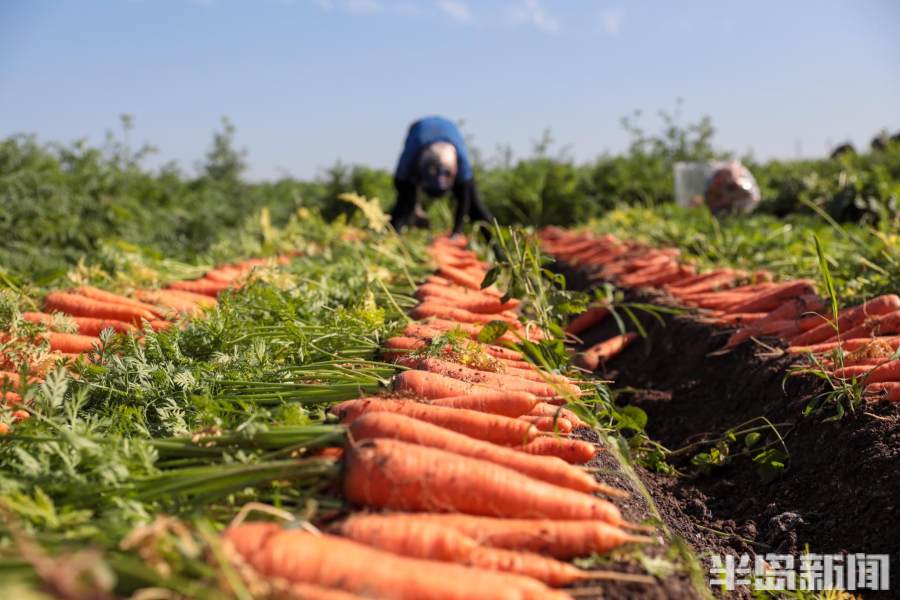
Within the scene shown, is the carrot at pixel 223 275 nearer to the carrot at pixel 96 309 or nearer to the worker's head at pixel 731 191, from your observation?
the carrot at pixel 96 309

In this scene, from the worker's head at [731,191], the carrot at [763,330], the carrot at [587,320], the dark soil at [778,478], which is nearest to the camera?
the dark soil at [778,478]

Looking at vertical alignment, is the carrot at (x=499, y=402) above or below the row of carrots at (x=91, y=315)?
below

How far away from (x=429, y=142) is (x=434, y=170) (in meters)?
0.40

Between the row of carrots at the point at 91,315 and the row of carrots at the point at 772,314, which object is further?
the row of carrots at the point at 772,314

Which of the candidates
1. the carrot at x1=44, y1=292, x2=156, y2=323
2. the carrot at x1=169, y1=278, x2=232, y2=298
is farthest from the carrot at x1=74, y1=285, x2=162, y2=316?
the carrot at x1=169, y1=278, x2=232, y2=298

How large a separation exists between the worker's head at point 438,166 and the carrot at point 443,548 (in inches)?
265

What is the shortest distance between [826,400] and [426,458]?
87.5 inches

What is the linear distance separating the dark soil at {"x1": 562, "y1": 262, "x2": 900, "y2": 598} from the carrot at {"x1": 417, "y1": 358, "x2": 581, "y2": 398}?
68 cm

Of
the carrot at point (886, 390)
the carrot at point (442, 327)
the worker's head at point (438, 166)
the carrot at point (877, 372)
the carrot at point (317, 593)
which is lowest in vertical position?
the carrot at point (317, 593)

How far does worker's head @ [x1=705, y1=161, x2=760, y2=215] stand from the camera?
1186 centimetres

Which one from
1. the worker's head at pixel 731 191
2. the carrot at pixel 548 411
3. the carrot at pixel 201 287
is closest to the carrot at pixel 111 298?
the carrot at pixel 201 287

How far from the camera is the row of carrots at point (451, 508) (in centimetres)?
174

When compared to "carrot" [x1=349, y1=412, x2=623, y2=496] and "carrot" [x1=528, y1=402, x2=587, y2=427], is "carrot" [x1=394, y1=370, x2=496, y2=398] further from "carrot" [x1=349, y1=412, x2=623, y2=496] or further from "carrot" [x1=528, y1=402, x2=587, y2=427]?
"carrot" [x1=349, y1=412, x2=623, y2=496]

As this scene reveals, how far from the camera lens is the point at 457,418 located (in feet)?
8.35
